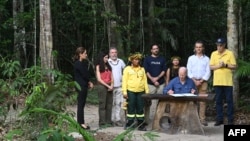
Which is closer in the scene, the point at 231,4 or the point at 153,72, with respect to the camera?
the point at 153,72

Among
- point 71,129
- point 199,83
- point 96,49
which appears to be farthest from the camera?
point 96,49

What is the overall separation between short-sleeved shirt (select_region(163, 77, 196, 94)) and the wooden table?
29 cm

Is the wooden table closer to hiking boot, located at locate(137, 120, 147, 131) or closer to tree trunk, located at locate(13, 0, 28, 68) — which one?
hiking boot, located at locate(137, 120, 147, 131)

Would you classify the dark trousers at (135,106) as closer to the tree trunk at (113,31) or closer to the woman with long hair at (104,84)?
the woman with long hair at (104,84)

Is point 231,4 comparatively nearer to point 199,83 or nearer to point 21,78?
point 199,83

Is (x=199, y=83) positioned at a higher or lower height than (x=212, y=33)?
lower

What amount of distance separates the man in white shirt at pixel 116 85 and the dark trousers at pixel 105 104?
13 centimetres

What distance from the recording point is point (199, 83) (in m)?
10.4

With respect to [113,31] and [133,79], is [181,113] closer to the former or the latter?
[133,79]

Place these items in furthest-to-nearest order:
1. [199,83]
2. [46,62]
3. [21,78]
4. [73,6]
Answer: [73,6]
[46,62]
[199,83]
[21,78]

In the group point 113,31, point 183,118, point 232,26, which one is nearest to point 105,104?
point 183,118

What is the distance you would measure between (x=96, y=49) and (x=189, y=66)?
1256 centimetres

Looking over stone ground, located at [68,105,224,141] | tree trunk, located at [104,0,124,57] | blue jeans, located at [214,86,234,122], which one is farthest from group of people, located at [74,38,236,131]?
tree trunk, located at [104,0,124,57]

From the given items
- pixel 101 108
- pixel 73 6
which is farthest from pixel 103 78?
pixel 73 6
